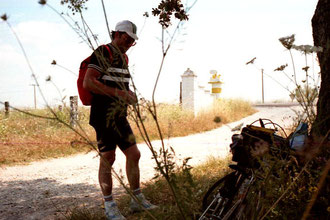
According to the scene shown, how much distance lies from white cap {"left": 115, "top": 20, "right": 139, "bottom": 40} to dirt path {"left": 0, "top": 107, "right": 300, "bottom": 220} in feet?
4.29

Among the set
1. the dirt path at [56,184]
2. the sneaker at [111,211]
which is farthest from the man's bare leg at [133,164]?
the sneaker at [111,211]

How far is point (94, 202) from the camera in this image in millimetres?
4910

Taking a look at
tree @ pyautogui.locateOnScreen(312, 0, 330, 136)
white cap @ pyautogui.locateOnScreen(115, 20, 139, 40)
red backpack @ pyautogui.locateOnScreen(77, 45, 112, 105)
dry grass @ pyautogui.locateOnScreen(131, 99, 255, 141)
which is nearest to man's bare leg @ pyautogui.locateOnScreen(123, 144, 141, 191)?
red backpack @ pyautogui.locateOnScreen(77, 45, 112, 105)

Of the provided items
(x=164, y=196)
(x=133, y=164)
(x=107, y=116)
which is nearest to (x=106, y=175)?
(x=133, y=164)

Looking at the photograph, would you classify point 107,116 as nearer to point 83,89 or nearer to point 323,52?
point 83,89

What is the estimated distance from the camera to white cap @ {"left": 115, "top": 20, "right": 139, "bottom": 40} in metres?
3.49

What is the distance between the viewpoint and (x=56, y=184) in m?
6.46

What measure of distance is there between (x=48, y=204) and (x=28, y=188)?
1.44m

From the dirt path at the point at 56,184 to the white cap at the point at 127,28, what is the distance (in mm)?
1307

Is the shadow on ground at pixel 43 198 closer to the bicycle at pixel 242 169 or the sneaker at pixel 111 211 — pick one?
the sneaker at pixel 111 211

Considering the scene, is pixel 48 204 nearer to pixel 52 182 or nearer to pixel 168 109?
pixel 52 182

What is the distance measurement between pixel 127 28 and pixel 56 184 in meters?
3.96

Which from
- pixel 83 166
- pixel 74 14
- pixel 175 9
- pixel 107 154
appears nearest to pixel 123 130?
pixel 107 154

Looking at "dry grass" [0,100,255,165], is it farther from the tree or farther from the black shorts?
the tree
